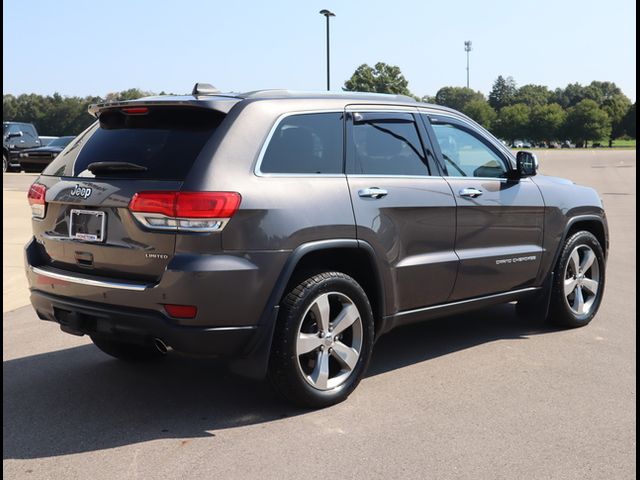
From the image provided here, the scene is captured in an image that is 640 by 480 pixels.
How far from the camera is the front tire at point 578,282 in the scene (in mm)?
6109

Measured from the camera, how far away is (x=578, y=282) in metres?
6.32

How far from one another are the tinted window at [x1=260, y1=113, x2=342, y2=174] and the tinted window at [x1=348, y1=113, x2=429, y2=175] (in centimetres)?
13

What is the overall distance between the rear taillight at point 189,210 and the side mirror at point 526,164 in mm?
2698

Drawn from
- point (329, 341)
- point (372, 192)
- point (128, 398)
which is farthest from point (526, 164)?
point (128, 398)

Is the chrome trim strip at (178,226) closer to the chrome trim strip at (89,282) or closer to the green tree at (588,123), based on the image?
the chrome trim strip at (89,282)

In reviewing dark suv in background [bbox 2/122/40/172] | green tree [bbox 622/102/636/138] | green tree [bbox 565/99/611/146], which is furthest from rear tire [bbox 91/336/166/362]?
green tree [bbox 622/102/636/138]

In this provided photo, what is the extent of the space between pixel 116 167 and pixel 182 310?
925 millimetres

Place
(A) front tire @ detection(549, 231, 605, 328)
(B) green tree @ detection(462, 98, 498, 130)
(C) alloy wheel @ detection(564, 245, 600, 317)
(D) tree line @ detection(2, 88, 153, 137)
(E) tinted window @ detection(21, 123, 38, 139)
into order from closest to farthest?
(A) front tire @ detection(549, 231, 605, 328) → (C) alloy wheel @ detection(564, 245, 600, 317) → (E) tinted window @ detection(21, 123, 38, 139) → (D) tree line @ detection(2, 88, 153, 137) → (B) green tree @ detection(462, 98, 498, 130)

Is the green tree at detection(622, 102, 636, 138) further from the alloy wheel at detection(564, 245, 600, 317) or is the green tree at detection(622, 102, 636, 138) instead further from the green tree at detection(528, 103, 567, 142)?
the alloy wheel at detection(564, 245, 600, 317)

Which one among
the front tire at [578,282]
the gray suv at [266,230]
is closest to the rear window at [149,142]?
the gray suv at [266,230]

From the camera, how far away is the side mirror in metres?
5.66

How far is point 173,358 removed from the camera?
543 centimetres

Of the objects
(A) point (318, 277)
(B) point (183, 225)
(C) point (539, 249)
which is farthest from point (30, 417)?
(C) point (539, 249)

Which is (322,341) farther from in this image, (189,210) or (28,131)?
(28,131)
